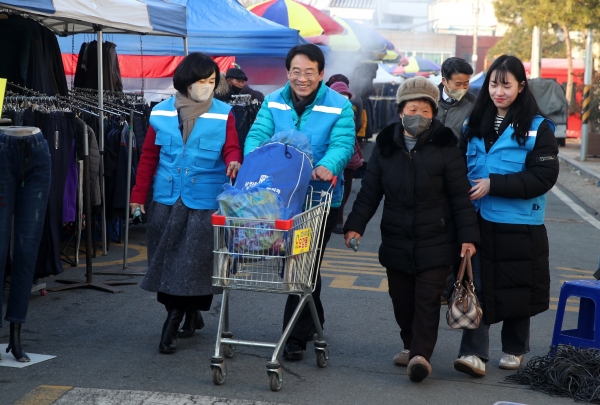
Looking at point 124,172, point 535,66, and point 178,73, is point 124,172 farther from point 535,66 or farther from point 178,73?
point 535,66

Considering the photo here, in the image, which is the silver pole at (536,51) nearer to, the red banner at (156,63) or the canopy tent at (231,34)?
the red banner at (156,63)

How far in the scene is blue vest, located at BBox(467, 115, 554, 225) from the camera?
5.31 metres

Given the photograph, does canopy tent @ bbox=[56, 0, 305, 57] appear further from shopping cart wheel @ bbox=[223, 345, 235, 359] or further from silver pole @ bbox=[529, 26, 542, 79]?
silver pole @ bbox=[529, 26, 542, 79]

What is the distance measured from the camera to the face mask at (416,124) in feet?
17.0

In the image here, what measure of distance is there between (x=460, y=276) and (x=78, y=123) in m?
4.16

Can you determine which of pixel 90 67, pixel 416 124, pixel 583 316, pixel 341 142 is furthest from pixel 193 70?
pixel 90 67

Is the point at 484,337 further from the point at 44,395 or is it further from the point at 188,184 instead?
the point at 44,395

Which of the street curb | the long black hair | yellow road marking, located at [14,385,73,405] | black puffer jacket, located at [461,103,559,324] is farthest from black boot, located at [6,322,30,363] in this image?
the street curb

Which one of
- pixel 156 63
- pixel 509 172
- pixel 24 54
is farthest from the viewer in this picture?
pixel 156 63

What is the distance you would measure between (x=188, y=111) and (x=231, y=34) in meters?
7.85

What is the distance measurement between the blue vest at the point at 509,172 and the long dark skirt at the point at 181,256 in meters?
1.78

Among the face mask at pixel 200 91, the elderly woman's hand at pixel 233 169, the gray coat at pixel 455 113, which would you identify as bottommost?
the elderly woman's hand at pixel 233 169

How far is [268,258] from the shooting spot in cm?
469

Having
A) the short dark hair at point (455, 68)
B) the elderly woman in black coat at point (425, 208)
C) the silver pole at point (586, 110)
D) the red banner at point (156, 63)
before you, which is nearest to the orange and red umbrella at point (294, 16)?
the red banner at point (156, 63)
